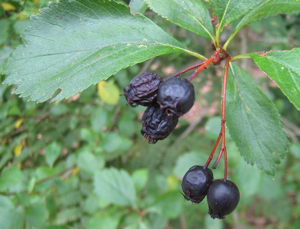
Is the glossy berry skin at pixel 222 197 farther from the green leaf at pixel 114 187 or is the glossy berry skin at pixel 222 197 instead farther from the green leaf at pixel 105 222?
the green leaf at pixel 105 222

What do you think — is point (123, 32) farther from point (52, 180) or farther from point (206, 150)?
point (206, 150)

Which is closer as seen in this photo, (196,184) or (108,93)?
(196,184)

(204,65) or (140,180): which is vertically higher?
(204,65)

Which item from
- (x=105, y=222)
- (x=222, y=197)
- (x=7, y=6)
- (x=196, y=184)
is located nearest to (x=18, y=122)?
(x=7, y=6)

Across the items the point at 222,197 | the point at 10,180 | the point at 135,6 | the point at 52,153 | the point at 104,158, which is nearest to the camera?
the point at 222,197

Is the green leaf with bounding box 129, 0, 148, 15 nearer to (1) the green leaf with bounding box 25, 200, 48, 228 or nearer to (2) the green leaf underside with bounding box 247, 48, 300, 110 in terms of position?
(2) the green leaf underside with bounding box 247, 48, 300, 110

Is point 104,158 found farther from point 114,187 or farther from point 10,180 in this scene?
point 10,180
